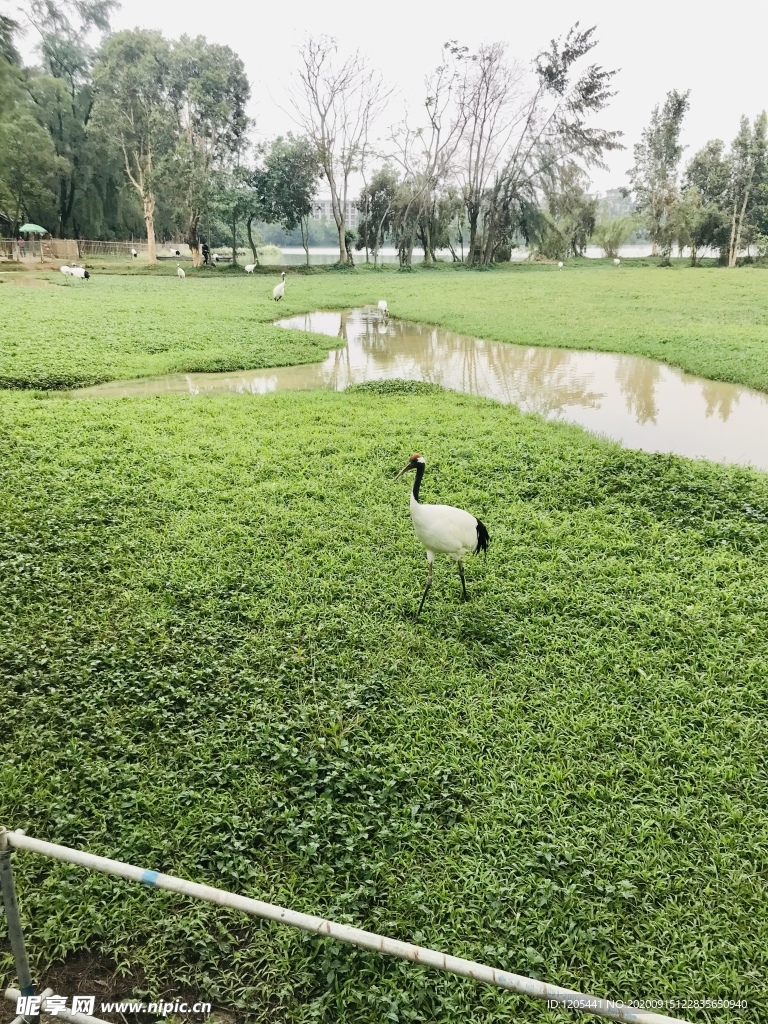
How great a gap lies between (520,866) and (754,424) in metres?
7.09

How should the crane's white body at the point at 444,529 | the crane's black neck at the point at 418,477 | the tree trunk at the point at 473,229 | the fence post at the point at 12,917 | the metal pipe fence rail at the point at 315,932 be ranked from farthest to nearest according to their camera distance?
1. the tree trunk at the point at 473,229
2. the crane's black neck at the point at 418,477
3. the crane's white body at the point at 444,529
4. the fence post at the point at 12,917
5. the metal pipe fence rail at the point at 315,932

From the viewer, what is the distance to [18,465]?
599cm

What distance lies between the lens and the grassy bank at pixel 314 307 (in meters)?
10.2

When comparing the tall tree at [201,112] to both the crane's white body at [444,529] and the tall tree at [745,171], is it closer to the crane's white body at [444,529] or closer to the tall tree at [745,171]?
the tall tree at [745,171]

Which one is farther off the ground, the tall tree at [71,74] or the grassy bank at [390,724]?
the tall tree at [71,74]

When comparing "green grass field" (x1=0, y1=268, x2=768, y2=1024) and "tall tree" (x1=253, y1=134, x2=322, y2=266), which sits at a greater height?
"tall tree" (x1=253, y1=134, x2=322, y2=266)

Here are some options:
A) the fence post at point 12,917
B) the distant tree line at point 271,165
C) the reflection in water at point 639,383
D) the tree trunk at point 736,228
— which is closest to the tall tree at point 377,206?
the distant tree line at point 271,165

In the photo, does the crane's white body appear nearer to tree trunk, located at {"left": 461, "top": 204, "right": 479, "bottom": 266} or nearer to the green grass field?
the green grass field

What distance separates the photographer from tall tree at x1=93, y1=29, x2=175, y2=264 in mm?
28312

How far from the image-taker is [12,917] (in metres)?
1.69

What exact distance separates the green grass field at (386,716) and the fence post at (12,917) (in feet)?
1.54

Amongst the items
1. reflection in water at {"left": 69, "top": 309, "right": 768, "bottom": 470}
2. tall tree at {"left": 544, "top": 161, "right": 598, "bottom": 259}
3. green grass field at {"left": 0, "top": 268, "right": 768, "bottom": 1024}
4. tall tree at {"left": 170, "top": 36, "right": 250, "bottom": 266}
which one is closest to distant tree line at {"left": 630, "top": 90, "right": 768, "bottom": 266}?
tall tree at {"left": 544, "top": 161, "right": 598, "bottom": 259}

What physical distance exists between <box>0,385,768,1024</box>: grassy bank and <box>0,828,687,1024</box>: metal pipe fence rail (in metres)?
0.76

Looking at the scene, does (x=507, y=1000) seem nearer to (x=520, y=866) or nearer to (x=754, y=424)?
(x=520, y=866)
